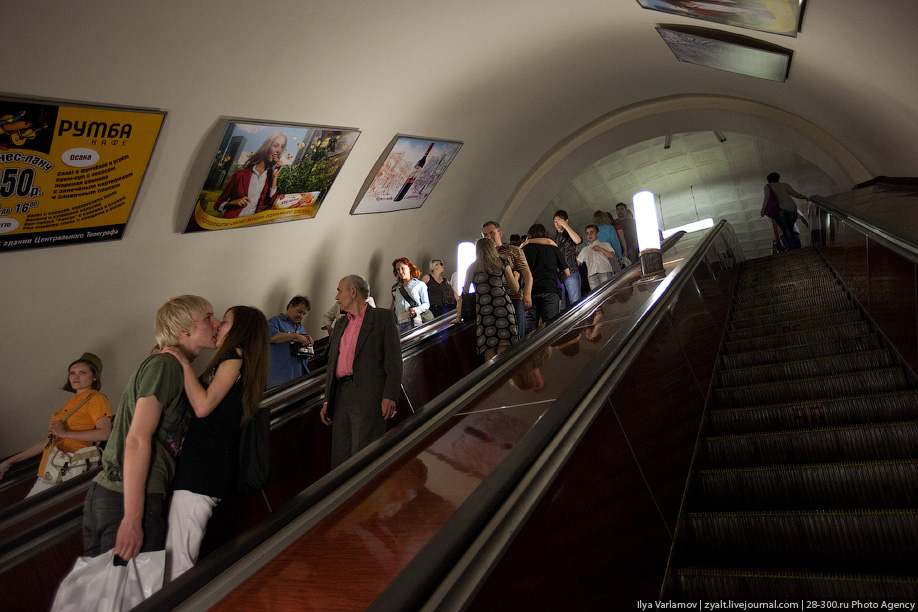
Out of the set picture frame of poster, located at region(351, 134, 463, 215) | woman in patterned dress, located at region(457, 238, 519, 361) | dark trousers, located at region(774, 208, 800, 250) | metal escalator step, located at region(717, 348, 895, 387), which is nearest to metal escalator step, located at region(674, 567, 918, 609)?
metal escalator step, located at region(717, 348, 895, 387)

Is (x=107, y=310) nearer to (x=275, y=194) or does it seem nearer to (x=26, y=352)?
(x=26, y=352)

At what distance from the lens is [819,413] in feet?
9.52

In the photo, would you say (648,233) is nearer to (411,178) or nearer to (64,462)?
(411,178)

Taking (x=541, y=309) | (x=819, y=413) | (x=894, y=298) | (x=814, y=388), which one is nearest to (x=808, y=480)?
(x=819, y=413)

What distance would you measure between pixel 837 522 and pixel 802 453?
68 cm

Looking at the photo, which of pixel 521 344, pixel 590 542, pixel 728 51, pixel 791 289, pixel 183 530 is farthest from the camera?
pixel 728 51

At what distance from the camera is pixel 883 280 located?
353 cm

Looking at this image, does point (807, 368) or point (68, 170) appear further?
point (68, 170)

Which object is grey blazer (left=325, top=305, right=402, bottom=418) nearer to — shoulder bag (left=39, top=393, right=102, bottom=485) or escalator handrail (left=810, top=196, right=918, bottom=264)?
shoulder bag (left=39, top=393, right=102, bottom=485)

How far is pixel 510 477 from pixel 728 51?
797 centimetres

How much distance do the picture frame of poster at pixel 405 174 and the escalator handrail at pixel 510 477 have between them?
6.18 metres

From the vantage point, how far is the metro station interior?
5.08ft

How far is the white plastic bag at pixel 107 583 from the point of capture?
1863 mm

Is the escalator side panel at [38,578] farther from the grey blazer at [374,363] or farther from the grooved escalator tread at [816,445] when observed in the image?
the grooved escalator tread at [816,445]
